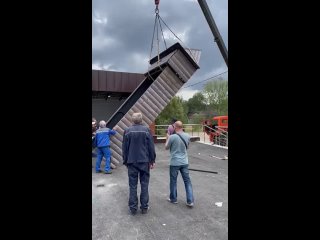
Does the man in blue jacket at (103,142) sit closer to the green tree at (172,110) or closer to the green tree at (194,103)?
the green tree at (172,110)

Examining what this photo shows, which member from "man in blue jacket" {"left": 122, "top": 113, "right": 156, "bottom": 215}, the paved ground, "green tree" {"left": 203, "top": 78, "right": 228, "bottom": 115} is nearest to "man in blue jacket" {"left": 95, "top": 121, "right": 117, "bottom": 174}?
the paved ground

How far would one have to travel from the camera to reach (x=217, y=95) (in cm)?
4638

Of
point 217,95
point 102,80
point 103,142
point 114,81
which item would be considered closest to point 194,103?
point 217,95

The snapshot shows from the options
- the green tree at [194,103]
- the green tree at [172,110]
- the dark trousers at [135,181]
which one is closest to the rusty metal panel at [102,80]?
the dark trousers at [135,181]

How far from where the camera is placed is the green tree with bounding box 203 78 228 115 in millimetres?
44750

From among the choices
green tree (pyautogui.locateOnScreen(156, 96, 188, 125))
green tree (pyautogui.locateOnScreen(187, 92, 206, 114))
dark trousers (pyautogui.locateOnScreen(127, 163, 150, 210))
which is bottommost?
dark trousers (pyautogui.locateOnScreen(127, 163, 150, 210))

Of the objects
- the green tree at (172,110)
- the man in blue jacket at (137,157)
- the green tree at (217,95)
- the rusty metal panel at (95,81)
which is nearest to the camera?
the man in blue jacket at (137,157)

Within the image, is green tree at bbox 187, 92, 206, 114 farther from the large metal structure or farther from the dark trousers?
the dark trousers

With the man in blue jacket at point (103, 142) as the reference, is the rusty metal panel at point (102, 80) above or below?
above

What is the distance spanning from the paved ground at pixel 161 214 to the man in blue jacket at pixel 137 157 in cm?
30

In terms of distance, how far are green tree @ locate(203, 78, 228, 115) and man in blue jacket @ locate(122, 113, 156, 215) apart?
1622 inches

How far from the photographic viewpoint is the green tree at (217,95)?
147ft
